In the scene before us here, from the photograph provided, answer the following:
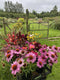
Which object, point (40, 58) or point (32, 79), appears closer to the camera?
point (40, 58)

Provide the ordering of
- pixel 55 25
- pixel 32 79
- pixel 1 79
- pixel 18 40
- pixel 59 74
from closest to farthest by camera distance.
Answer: pixel 32 79 < pixel 18 40 < pixel 1 79 < pixel 59 74 < pixel 55 25

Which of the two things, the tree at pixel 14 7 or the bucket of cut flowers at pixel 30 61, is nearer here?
the bucket of cut flowers at pixel 30 61

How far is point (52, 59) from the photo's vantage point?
33.8 inches

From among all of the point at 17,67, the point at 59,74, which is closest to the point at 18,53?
the point at 17,67

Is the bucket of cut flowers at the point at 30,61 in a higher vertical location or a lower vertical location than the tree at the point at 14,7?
lower

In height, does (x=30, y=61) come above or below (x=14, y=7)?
below

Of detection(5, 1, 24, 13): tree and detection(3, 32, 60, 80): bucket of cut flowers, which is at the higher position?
detection(5, 1, 24, 13): tree

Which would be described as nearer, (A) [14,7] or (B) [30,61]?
(B) [30,61]

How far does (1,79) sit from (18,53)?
0.86 m

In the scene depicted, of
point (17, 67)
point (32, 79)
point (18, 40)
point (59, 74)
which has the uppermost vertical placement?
point (18, 40)

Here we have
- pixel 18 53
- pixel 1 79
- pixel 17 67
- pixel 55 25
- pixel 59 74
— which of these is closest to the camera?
pixel 17 67

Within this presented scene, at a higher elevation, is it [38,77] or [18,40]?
[18,40]

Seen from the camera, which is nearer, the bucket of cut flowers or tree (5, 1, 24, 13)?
the bucket of cut flowers

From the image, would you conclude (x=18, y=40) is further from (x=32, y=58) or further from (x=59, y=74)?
(x=59, y=74)
